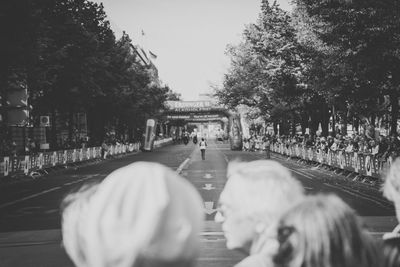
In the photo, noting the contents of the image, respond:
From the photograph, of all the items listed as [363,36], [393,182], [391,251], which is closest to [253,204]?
[391,251]

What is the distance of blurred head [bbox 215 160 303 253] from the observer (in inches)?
104

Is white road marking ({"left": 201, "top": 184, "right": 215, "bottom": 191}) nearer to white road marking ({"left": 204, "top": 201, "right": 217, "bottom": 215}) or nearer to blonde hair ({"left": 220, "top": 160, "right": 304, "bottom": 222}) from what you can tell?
white road marking ({"left": 204, "top": 201, "right": 217, "bottom": 215})

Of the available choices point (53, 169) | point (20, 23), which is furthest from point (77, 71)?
point (20, 23)

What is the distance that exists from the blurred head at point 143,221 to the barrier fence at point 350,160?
16501 mm

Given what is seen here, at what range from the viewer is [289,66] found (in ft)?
119

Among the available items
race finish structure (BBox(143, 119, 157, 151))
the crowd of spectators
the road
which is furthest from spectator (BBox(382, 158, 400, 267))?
race finish structure (BBox(143, 119, 157, 151))

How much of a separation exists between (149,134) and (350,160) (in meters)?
46.1

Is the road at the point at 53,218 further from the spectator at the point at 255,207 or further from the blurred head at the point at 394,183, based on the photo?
the spectator at the point at 255,207

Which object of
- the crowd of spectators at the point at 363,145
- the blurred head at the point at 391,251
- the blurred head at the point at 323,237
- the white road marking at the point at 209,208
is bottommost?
the white road marking at the point at 209,208

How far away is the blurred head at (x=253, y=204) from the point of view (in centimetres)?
265

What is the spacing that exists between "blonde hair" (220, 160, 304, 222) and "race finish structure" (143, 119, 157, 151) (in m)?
68.4

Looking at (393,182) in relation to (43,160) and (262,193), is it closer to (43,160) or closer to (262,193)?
(262,193)

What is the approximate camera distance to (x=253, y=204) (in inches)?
104

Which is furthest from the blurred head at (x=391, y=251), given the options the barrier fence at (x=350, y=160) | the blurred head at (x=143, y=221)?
the barrier fence at (x=350, y=160)
